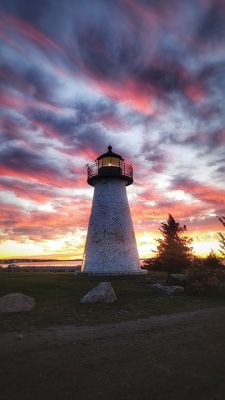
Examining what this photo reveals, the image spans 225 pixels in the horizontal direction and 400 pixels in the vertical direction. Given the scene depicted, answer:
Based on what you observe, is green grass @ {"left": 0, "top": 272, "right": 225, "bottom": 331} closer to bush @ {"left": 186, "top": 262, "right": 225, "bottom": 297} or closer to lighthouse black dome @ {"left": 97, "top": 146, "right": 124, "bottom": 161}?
bush @ {"left": 186, "top": 262, "right": 225, "bottom": 297}

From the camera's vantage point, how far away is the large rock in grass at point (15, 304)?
1201 cm

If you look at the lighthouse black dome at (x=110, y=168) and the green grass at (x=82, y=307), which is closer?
the green grass at (x=82, y=307)

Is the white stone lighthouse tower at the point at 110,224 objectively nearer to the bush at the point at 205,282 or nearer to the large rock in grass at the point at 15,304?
the bush at the point at 205,282

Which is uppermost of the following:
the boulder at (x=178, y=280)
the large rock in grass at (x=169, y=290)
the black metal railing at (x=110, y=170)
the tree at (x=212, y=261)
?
the black metal railing at (x=110, y=170)

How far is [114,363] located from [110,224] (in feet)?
66.8

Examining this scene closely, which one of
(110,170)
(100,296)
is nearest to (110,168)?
(110,170)

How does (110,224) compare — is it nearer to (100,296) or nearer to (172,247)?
(100,296)

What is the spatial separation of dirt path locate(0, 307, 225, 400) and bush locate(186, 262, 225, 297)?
8.03m

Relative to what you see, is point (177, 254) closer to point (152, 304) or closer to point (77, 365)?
point (152, 304)

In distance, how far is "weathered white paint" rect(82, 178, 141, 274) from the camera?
26.4 metres

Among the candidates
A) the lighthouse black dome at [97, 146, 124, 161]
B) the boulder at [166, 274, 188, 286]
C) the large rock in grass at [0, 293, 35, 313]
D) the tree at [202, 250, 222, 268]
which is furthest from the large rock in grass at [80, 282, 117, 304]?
the lighthouse black dome at [97, 146, 124, 161]

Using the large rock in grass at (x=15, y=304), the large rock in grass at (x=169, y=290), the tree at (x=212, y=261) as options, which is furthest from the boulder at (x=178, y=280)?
the large rock in grass at (x=15, y=304)

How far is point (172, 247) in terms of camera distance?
140 ft

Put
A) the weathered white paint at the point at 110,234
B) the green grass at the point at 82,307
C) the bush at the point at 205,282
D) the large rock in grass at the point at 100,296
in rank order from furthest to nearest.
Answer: the weathered white paint at the point at 110,234, the bush at the point at 205,282, the large rock in grass at the point at 100,296, the green grass at the point at 82,307
